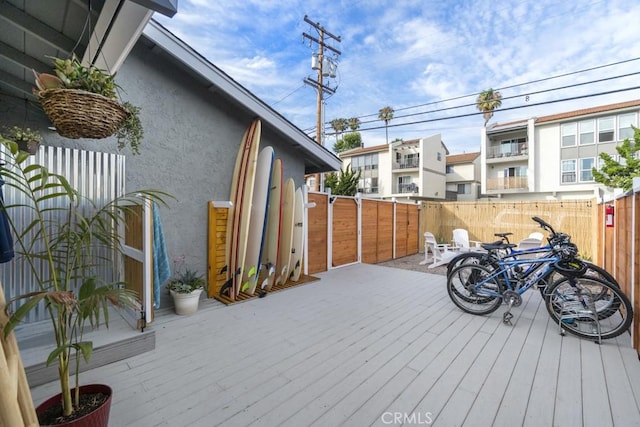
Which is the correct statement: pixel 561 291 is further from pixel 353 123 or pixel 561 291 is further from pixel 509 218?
pixel 353 123

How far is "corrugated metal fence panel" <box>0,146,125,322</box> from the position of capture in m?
2.58

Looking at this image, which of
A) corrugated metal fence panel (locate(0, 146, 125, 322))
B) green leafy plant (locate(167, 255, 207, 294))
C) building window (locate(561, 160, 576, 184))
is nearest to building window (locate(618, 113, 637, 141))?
building window (locate(561, 160, 576, 184))

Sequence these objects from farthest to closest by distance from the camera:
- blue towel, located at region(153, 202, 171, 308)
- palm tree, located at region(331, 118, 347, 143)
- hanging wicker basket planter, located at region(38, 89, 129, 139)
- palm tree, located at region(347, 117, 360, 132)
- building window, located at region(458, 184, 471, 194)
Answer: palm tree, located at region(331, 118, 347, 143) < palm tree, located at region(347, 117, 360, 132) < building window, located at region(458, 184, 471, 194) < blue towel, located at region(153, 202, 171, 308) < hanging wicker basket planter, located at region(38, 89, 129, 139)

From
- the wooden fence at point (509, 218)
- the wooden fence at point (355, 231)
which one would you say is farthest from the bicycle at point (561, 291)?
the wooden fence at point (509, 218)

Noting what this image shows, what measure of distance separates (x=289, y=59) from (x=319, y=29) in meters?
1.65

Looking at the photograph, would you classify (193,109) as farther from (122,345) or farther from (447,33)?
(447,33)

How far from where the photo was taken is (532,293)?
4645mm

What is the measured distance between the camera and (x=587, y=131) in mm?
14867

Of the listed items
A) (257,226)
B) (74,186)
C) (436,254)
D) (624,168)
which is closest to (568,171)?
(624,168)

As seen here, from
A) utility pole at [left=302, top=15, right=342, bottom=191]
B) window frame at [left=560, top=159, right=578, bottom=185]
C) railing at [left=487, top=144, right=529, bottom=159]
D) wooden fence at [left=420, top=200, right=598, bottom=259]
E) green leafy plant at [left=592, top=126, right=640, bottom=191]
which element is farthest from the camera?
railing at [left=487, top=144, right=529, bottom=159]

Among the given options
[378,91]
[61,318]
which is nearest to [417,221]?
[378,91]

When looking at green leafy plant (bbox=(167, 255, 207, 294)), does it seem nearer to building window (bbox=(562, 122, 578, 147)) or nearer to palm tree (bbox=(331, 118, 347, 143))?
building window (bbox=(562, 122, 578, 147))

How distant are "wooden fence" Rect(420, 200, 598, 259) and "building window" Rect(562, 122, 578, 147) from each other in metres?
10.3

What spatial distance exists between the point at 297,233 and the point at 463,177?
22052 millimetres
